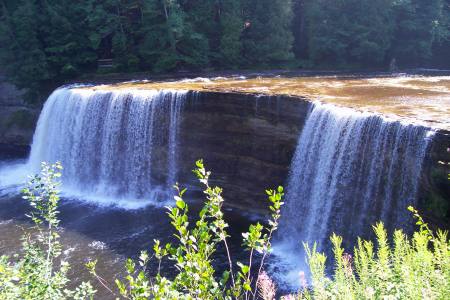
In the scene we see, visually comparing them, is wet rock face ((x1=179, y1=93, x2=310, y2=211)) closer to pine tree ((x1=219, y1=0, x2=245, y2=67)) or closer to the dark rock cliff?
the dark rock cliff

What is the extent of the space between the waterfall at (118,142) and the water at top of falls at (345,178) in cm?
520

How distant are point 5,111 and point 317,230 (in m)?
18.7

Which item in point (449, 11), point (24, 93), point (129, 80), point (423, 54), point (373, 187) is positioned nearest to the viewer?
point (373, 187)

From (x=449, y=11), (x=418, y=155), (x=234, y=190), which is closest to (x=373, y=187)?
(x=418, y=155)

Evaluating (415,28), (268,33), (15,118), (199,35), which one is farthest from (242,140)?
(415,28)

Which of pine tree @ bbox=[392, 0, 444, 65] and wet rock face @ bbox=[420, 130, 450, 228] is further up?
pine tree @ bbox=[392, 0, 444, 65]

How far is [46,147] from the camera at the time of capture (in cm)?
1967

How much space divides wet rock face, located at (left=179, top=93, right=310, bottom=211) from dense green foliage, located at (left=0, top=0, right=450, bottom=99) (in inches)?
339

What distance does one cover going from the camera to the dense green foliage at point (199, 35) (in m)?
23.1

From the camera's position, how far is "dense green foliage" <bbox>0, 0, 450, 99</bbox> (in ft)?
75.9

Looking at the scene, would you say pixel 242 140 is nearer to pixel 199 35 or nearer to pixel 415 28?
pixel 199 35

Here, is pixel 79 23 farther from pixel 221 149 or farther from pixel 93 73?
pixel 221 149

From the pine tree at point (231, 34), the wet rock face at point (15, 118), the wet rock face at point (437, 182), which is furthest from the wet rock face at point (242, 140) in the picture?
the wet rock face at point (15, 118)

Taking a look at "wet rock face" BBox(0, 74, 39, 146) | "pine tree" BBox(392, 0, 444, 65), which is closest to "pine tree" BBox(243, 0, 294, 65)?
"pine tree" BBox(392, 0, 444, 65)
